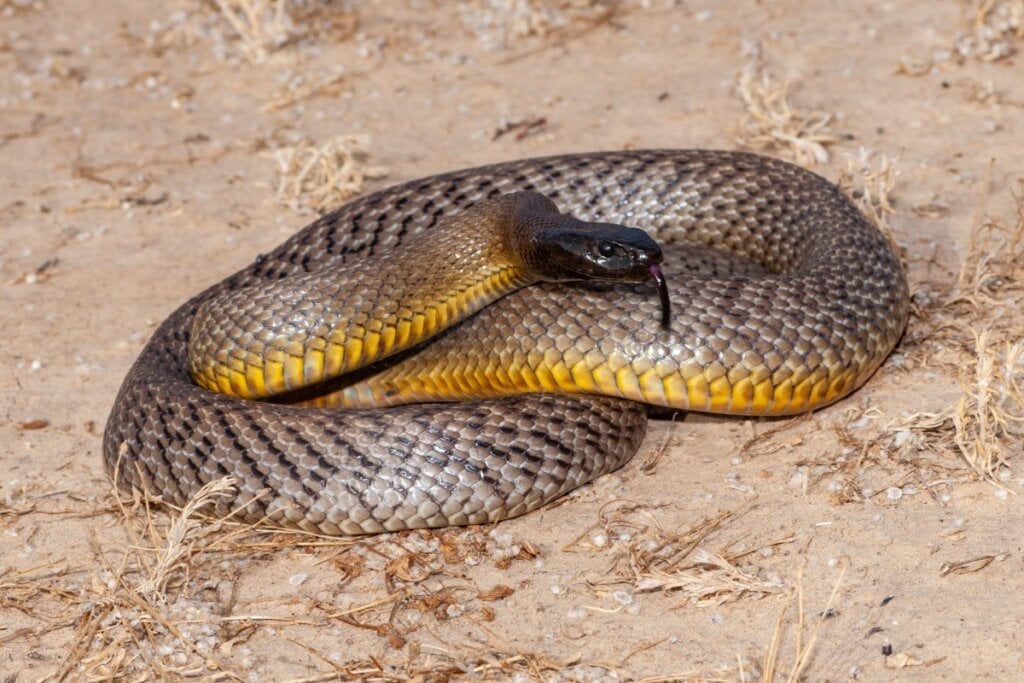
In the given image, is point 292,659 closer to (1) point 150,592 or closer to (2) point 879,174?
(1) point 150,592

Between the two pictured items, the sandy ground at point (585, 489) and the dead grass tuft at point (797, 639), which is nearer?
the dead grass tuft at point (797, 639)

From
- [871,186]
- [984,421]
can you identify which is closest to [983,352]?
[984,421]

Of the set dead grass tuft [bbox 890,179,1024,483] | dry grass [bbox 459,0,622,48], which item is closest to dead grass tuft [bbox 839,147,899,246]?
→ dead grass tuft [bbox 890,179,1024,483]

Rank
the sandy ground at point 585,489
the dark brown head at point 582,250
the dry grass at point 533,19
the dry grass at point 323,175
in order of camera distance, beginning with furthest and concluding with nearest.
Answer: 1. the dry grass at point 533,19
2. the dry grass at point 323,175
3. the dark brown head at point 582,250
4. the sandy ground at point 585,489

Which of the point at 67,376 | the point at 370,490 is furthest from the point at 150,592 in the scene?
the point at 67,376

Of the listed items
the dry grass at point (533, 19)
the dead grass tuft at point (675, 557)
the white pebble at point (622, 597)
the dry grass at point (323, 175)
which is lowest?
the white pebble at point (622, 597)

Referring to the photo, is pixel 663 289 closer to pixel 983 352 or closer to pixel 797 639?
pixel 983 352

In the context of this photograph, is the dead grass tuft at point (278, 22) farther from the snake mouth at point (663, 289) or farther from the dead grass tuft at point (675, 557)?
the dead grass tuft at point (675, 557)

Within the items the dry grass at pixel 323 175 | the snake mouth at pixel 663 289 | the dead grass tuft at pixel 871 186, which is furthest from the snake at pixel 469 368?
the dry grass at pixel 323 175
